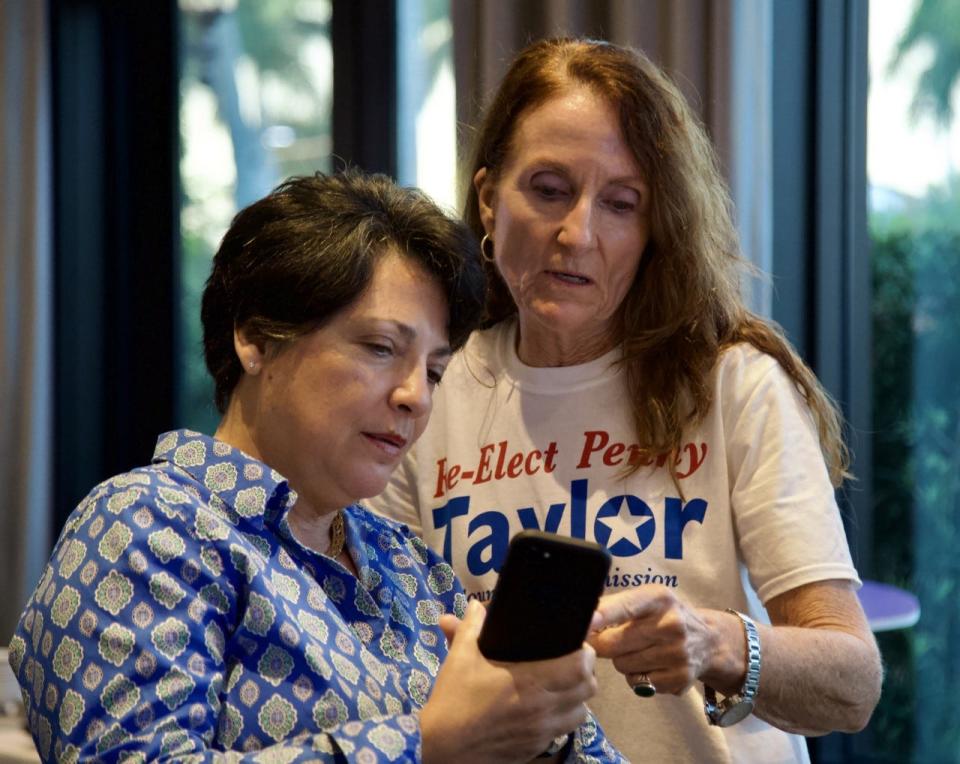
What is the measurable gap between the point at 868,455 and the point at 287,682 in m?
1.79

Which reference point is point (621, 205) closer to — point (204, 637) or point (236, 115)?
point (204, 637)

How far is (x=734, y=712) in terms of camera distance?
1540 millimetres

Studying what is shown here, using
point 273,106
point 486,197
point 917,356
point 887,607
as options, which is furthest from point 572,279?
point 273,106

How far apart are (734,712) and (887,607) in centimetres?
83

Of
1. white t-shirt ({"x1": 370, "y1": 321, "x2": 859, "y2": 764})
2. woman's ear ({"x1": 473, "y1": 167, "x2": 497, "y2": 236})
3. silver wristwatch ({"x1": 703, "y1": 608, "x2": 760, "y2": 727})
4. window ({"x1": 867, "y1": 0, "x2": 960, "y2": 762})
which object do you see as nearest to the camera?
silver wristwatch ({"x1": 703, "y1": 608, "x2": 760, "y2": 727})

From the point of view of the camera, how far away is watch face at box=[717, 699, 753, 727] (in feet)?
5.01

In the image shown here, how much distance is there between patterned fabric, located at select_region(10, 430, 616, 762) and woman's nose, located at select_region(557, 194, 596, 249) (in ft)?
1.81

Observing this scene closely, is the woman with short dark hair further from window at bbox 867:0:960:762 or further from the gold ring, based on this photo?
window at bbox 867:0:960:762

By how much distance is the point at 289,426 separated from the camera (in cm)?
140

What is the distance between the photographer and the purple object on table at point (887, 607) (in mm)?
2187

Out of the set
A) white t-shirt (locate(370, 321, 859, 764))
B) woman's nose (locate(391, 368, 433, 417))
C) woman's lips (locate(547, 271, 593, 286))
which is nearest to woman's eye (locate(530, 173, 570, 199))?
woman's lips (locate(547, 271, 593, 286))

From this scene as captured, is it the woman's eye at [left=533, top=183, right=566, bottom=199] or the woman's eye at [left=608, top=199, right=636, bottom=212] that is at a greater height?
the woman's eye at [left=533, top=183, right=566, bottom=199]

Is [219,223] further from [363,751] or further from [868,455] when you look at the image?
[363,751]

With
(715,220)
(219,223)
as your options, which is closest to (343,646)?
(715,220)
